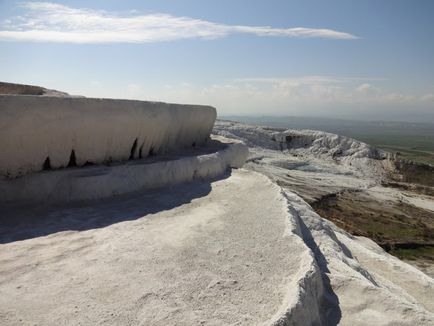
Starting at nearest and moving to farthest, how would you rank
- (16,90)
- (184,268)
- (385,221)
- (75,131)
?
1. (184,268)
2. (75,131)
3. (16,90)
4. (385,221)

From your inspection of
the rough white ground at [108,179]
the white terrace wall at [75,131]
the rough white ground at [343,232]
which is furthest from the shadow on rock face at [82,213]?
the rough white ground at [343,232]

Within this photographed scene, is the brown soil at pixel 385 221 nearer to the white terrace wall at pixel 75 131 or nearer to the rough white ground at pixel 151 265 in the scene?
the white terrace wall at pixel 75 131

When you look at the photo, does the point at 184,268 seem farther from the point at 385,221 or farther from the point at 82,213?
the point at 385,221

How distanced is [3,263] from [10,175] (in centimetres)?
244

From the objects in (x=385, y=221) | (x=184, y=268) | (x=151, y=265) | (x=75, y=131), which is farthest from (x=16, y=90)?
(x=385, y=221)

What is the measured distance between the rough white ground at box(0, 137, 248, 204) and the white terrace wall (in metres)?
0.25

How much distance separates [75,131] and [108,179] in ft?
3.32

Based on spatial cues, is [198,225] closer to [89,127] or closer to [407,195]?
[89,127]

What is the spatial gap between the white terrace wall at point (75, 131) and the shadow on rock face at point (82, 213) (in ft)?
2.92

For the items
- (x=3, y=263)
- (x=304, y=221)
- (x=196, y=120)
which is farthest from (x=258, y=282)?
(x=196, y=120)

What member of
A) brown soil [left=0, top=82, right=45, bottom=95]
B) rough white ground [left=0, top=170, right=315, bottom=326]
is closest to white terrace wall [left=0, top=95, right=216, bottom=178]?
rough white ground [left=0, top=170, right=315, bottom=326]

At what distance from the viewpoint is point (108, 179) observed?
7684 mm

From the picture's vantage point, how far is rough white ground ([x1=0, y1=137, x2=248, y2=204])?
22.4ft

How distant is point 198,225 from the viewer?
6363 millimetres
